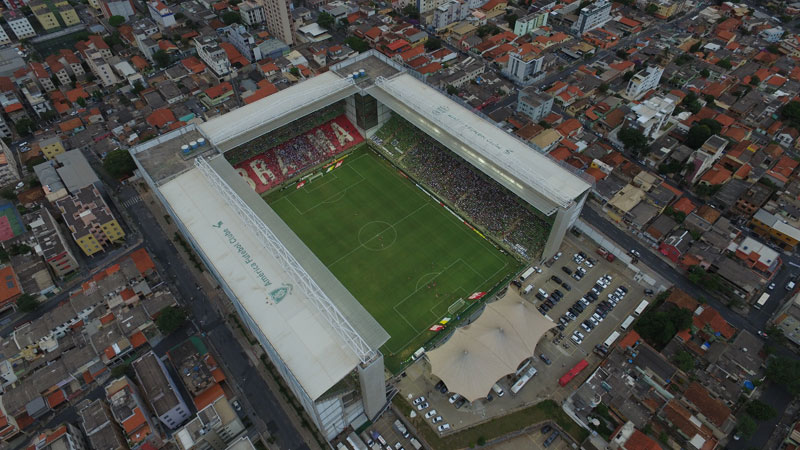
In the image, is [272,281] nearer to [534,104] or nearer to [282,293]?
[282,293]

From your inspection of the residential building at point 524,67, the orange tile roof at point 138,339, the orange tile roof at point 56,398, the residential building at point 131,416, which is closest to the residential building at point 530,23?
the residential building at point 524,67

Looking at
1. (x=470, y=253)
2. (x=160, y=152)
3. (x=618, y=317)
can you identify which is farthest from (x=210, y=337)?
(x=618, y=317)

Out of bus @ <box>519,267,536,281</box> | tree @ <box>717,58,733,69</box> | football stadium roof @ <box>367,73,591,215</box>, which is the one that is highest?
football stadium roof @ <box>367,73,591,215</box>

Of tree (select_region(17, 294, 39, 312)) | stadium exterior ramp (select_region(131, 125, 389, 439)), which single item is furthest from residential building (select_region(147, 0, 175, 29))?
tree (select_region(17, 294, 39, 312))

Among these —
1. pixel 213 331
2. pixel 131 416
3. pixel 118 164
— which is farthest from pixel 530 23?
pixel 131 416

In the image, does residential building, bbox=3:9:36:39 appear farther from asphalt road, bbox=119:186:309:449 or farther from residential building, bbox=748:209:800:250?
residential building, bbox=748:209:800:250
